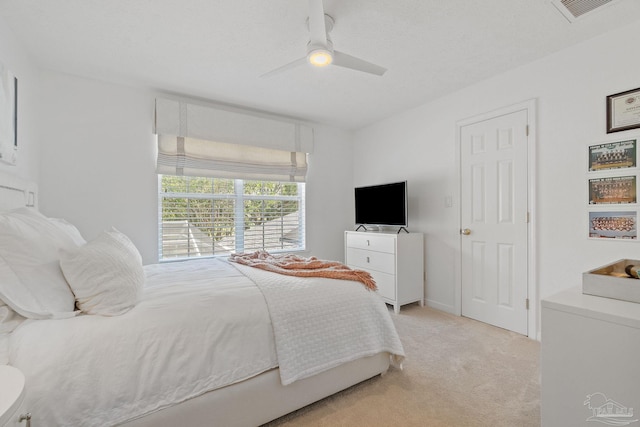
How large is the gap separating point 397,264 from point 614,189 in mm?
1848

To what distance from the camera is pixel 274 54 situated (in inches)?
93.1

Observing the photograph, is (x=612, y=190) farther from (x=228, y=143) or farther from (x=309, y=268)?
(x=228, y=143)

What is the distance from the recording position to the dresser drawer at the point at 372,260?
10.7 ft

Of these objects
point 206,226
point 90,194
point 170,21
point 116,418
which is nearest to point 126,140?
point 90,194

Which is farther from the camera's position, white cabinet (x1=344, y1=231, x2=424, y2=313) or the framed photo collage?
white cabinet (x1=344, y1=231, x2=424, y2=313)

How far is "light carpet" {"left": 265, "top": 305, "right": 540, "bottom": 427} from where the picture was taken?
5.07 ft

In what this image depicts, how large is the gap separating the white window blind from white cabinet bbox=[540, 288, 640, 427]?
10.5 feet

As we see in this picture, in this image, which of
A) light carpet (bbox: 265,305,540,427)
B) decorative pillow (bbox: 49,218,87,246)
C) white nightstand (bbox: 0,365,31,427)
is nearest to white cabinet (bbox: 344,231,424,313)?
light carpet (bbox: 265,305,540,427)

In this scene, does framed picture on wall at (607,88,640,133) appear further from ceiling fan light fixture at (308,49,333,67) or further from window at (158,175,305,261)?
window at (158,175,305,261)

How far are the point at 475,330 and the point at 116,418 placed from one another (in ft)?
9.22

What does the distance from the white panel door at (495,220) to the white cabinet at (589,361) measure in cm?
172

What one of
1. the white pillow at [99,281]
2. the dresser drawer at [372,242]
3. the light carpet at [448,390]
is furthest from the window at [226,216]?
the light carpet at [448,390]

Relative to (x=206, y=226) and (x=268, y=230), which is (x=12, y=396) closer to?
(x=206, y=226)

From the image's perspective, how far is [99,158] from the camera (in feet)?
9.23
